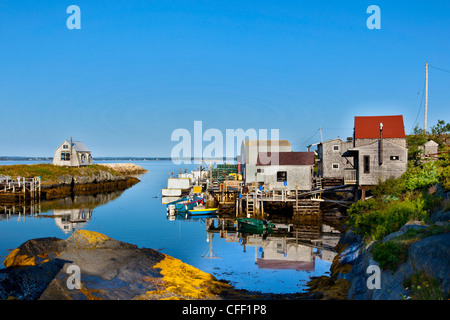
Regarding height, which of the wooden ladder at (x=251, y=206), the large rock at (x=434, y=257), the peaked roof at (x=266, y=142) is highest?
the peaked roof at (x=266, y=142)

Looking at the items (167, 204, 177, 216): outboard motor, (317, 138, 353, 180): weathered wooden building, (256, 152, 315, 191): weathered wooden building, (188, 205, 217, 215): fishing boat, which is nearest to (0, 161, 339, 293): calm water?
(167, 204, 177, 216): outboard motor

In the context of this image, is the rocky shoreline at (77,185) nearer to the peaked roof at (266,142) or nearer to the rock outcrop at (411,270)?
the peaked roof at (266,142)

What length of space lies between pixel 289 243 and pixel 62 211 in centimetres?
3431

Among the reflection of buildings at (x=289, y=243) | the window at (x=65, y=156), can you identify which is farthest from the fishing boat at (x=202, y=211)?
the window at (x=65, y=156)

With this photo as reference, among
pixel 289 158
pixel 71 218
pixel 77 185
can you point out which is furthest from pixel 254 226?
pixel 77 185

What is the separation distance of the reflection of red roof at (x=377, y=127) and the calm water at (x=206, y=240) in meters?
15.3

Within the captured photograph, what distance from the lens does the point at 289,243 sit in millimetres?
32344

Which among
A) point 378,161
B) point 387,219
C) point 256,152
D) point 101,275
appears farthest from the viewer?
point 256,152

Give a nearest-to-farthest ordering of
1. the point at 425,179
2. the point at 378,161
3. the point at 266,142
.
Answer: the point at 425,179 → the point at 378,161 → the point at 266,142

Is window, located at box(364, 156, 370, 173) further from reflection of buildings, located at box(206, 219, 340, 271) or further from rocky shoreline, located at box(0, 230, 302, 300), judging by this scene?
rocky shoreline, located at box(0, 230, 302, 300)

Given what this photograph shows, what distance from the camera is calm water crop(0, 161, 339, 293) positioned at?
2345 centimetres

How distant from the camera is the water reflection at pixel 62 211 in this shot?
42750 mm

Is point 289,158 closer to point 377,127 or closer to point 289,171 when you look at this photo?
point 289,171
